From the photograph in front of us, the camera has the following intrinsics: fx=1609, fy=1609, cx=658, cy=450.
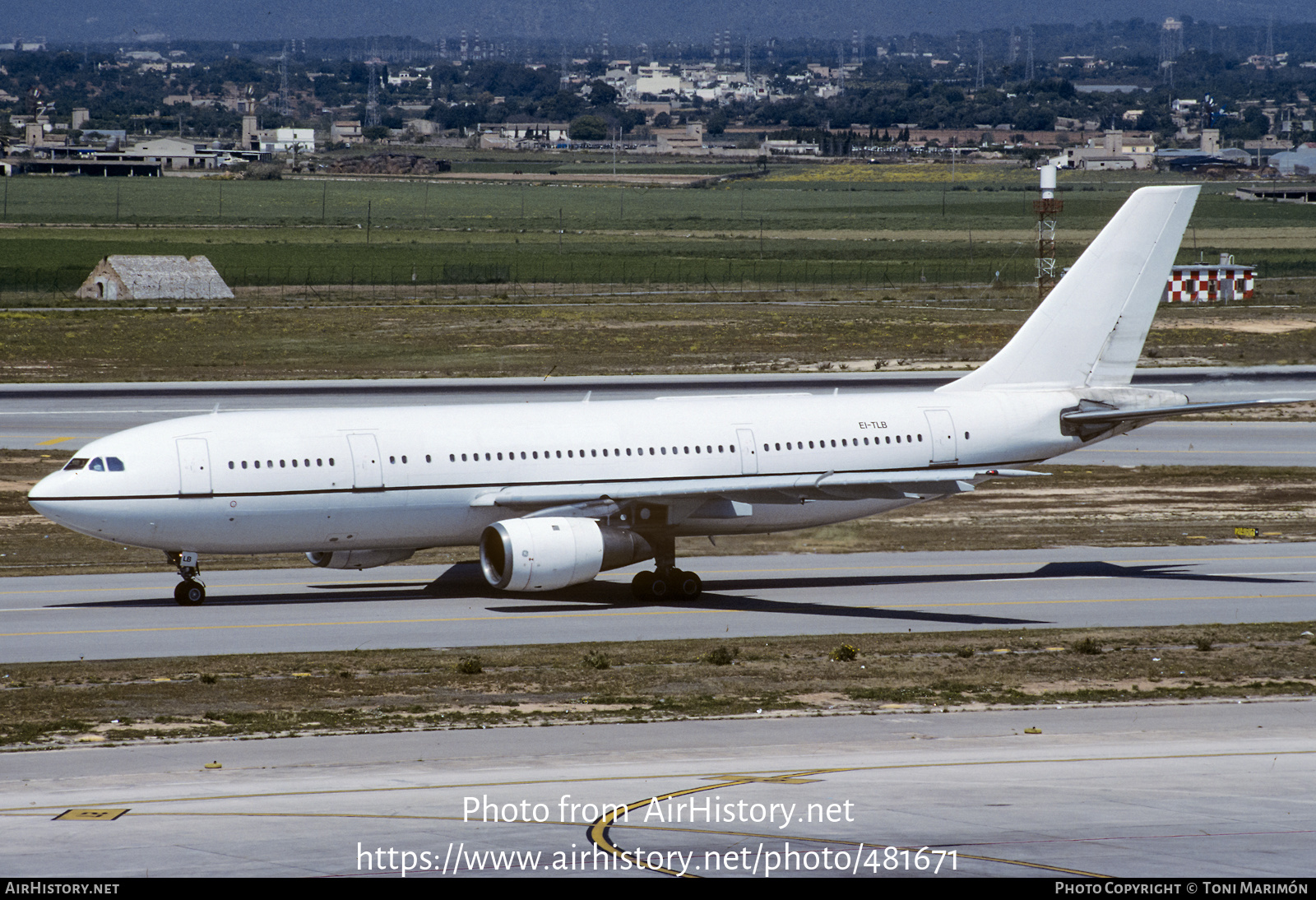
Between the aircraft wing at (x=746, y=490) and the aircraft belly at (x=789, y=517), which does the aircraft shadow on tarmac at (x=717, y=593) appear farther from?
the aircraft wing at (x=746, y=490)

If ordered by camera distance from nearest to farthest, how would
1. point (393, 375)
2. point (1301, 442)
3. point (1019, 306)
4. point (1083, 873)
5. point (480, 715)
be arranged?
1. point (1083, 873)
2. point (480, 715)
3. point (1301, 442)
4. point (393, 375)
5. point (1019, 306)

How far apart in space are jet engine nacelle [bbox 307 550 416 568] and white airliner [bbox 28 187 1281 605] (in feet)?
0.18

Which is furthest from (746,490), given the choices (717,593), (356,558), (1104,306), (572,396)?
(572,396)

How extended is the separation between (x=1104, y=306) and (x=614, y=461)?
14.5 meters

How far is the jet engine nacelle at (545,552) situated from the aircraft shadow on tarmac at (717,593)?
1176 mm

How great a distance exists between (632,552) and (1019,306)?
82498mm

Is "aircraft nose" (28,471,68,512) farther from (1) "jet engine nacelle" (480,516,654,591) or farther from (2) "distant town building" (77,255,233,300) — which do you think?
(2) "distant town building" (77,255,233,300)

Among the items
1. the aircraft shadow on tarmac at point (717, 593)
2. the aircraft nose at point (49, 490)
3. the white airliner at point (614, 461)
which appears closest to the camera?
the aircraft nose at point (49, 490)

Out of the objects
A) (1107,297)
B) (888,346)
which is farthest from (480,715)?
(888,346)

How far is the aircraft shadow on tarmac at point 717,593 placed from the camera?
123 feet

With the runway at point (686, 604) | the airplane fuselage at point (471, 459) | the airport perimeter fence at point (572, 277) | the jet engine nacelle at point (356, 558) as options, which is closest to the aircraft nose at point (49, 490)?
the airplane fuselage at point (471, 459)

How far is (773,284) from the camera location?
138 meters

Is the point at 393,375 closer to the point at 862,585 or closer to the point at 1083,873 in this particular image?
the point at 862,585

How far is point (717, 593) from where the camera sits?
40.2m
